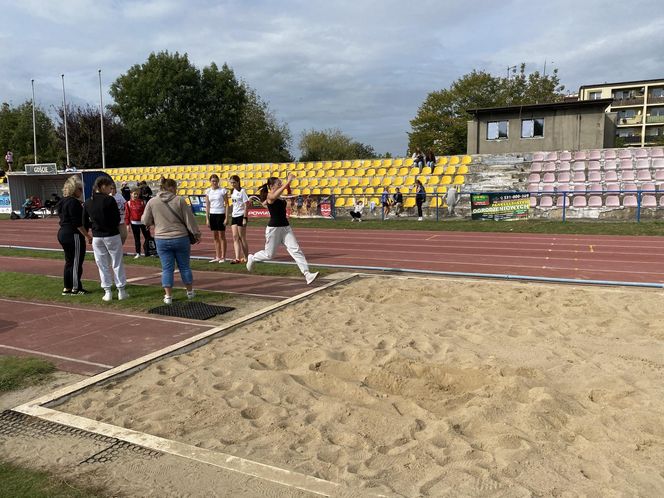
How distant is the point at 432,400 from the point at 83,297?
5.87 metres

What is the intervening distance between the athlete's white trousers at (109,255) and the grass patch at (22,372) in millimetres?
2421

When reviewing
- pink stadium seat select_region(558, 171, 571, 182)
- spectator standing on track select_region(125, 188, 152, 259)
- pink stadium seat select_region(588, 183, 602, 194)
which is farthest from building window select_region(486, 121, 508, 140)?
spectator standing on track select_region(125, 188, 152, 259)

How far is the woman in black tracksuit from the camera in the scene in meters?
7.53

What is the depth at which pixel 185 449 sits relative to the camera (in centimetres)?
317

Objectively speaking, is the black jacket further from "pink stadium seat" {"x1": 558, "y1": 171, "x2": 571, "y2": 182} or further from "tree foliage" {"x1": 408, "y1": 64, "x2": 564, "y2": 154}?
"tree foliage" {"x1": 408, "y1": 64, "x2": 564, "y2": 154}

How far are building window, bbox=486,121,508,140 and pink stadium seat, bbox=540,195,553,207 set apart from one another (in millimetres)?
10140

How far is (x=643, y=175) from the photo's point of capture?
21812 mm

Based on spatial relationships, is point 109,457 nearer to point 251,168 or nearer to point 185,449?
point 185,449

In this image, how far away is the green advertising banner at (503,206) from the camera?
20.8 metres

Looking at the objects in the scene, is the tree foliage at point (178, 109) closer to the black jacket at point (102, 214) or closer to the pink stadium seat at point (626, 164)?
the pink stadium seat at point (626, 164)

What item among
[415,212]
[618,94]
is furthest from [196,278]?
[618,94]

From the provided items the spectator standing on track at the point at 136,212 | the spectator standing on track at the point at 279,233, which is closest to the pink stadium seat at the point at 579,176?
the spectator standing on track at the point at 279,233

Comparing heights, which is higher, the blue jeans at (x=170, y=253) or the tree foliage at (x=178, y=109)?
the tree foliage at (x=178, y=109)

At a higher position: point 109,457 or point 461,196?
point 461,196
